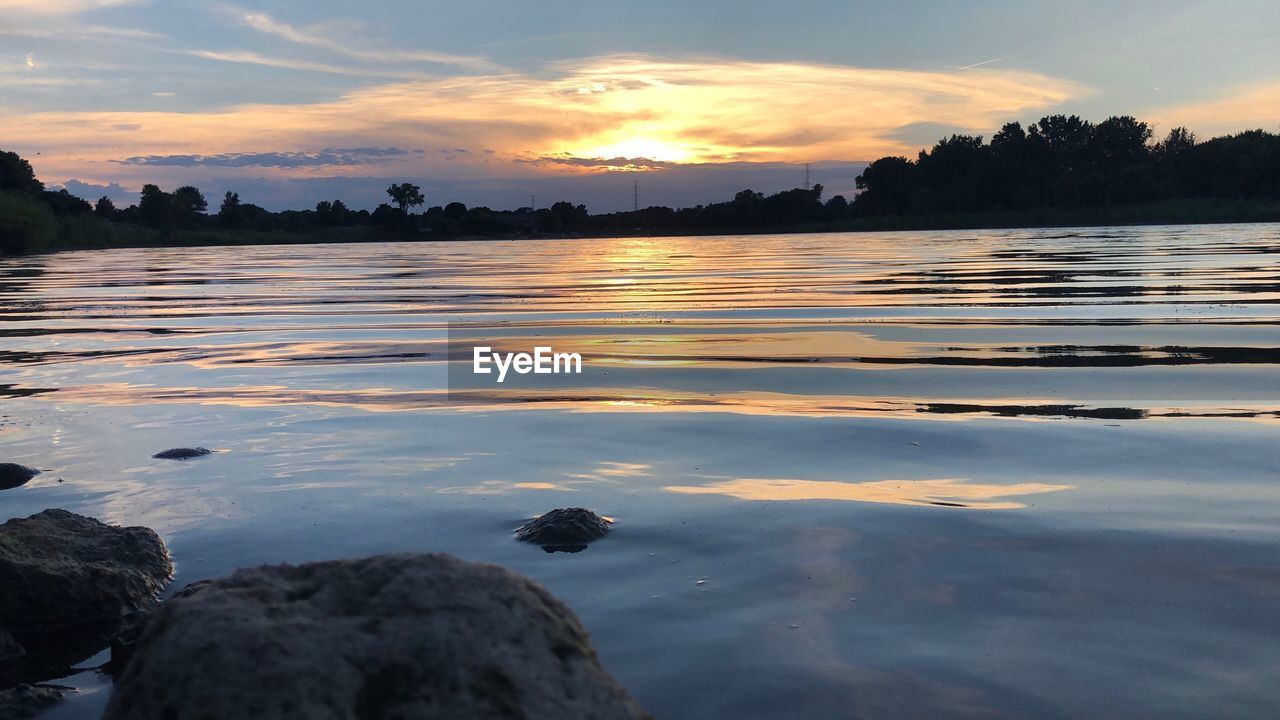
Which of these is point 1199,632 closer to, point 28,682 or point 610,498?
point 610,498

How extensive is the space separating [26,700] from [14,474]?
329 cm

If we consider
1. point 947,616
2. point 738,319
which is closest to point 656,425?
point 947,616

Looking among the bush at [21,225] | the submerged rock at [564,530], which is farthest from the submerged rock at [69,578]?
the bush at [21,225]

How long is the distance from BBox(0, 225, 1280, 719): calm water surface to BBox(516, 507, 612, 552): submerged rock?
0.10 metres

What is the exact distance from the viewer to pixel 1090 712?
2.90 metres

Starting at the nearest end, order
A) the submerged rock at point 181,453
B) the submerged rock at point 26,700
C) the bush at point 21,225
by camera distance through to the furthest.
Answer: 1. the submerged rock at point 26,700
2. the submerged rock at point 181,453
3. the bush at point 21,225

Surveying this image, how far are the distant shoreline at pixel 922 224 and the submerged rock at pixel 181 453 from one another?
59.5 m

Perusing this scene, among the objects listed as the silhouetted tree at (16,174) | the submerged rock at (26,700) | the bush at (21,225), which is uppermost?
the silhouetted tree at (16,174)

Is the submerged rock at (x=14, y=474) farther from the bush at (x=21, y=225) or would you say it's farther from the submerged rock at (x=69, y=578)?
the bush at (x=21, y=225)

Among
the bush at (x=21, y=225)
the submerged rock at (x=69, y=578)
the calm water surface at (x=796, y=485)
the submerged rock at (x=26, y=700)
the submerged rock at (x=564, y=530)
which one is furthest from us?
the bush at (x=21, y=225)

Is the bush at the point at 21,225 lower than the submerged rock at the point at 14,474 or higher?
higher

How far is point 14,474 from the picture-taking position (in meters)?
5.84

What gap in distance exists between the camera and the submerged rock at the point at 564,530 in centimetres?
446

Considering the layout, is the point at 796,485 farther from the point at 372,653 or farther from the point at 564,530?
the point at 372,653
